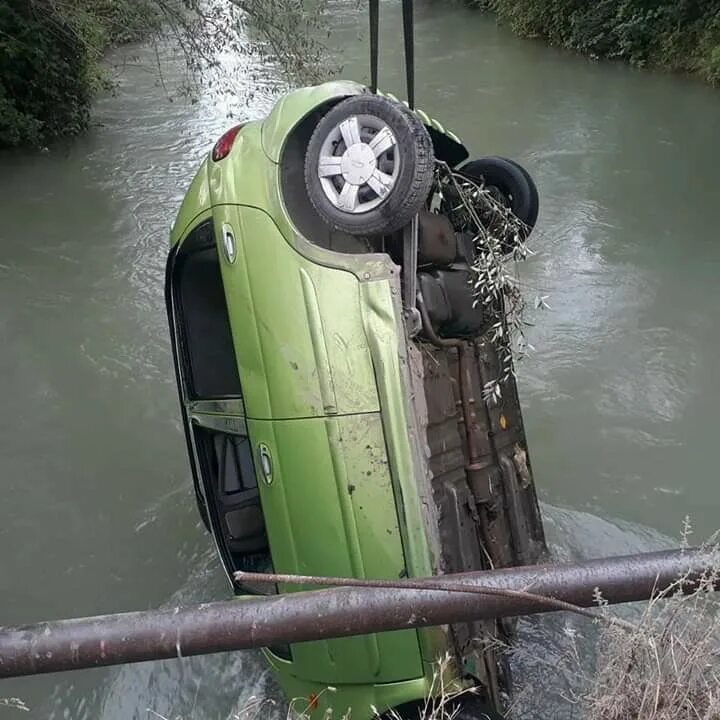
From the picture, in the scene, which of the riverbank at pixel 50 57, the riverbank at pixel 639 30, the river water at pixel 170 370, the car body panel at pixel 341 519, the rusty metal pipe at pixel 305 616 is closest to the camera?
the rusty metal pipe at pixel 305 616

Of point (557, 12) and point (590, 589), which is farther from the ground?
point (557, 12)

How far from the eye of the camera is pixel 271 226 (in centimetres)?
313

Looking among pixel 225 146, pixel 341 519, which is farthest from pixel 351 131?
pixel 341 519

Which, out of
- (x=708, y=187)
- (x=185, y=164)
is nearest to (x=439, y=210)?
(x=708, y=187)

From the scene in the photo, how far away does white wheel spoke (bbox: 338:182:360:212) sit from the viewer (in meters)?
3.08

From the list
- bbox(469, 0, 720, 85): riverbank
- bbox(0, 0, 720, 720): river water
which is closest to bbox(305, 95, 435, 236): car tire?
bbox(0, 0, 720, 720): river water

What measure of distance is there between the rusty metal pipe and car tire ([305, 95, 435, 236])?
1.59 metres

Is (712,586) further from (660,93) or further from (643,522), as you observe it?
(660,93)

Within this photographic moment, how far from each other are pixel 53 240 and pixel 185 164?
2470 millimetres

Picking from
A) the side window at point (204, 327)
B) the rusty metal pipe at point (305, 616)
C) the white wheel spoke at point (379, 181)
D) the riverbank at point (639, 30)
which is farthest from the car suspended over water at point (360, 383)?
the riverbank at point (639, 30)

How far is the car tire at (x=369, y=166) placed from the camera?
9.80ft

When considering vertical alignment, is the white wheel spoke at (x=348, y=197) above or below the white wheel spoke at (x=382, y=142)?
below

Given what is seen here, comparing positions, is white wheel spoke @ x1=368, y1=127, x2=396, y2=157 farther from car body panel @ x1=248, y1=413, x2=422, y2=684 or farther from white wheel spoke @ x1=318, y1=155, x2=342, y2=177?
car body panel @ x1=248, y1=413, x2=422, y2=684

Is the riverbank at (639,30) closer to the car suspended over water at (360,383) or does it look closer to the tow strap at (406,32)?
the tow strap at (406,32)
